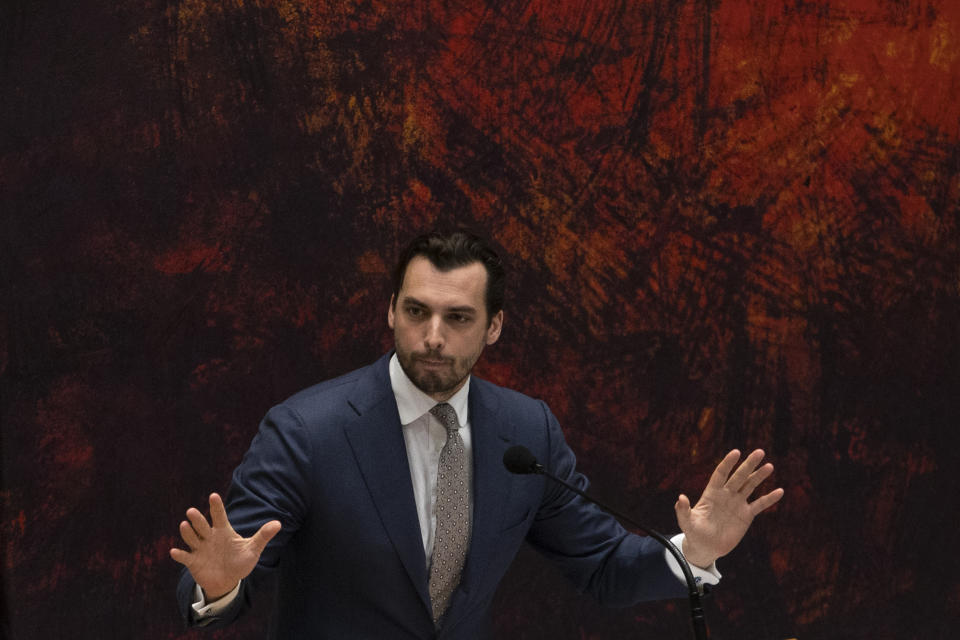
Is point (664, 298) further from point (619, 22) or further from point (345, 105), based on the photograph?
point (345, 105)

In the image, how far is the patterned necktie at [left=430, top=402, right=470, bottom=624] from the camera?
203cm

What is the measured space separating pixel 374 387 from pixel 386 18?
1.12 meters

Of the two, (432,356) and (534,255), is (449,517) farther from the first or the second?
(534,255)

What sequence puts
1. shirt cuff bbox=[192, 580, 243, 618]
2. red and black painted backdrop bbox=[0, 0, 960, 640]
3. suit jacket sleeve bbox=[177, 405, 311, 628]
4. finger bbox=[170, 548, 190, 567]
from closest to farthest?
finger bbox=[170, 548, 190, 567]
shirt cuff bbox=[192, 580, 243, 618]
suit jacket sleeve bbox=[177, 405, 311, 628]
red and black painted backdrop bbox=[0, 0, 960, 640]

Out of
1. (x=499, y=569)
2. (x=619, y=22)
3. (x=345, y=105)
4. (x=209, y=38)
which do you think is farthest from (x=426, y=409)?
(x=619, y=22)

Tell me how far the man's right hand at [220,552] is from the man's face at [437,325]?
1.46 ft

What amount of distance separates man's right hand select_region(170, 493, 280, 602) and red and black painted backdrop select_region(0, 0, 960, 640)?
94cm

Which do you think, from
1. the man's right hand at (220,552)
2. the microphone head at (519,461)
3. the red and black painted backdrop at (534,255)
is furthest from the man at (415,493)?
the red and black painted backdrop at (534,255)

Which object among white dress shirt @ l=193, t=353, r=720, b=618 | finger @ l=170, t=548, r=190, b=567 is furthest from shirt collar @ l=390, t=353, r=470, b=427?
finger @ l=170, t=548, r=190, b=567

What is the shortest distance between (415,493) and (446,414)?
17 cm

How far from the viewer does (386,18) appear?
8.79 ft

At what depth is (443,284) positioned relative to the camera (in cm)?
201

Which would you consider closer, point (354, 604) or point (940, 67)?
point (354, 604)

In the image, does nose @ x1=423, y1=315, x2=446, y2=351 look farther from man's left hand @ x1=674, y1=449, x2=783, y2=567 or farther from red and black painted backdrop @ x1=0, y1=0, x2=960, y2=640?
red and black painted backdrop @ x1=0, y1=0, x2=960, y2=640
